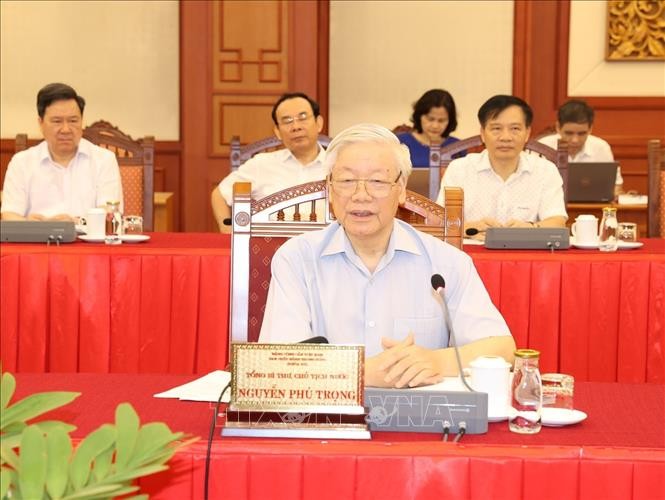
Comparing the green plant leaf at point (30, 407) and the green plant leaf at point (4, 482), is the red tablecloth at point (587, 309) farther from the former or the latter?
the green plant leaf at point (4, 482)

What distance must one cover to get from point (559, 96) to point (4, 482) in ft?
21.5

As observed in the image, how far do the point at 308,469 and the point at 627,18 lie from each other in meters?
6.10

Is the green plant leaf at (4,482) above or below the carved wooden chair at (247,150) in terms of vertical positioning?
below

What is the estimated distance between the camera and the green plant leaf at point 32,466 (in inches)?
34.6

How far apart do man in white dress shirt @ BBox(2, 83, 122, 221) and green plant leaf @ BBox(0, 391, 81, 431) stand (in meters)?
3.35

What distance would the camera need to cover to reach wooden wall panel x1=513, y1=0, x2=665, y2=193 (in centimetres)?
706

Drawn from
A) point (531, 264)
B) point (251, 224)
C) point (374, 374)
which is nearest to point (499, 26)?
point (531, 264)

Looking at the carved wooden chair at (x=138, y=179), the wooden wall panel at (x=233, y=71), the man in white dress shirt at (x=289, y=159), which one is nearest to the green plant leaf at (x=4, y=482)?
the man in white dress shirt at (x=289, y=159)

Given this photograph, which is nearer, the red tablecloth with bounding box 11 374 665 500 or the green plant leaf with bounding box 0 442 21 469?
the green plant leaf with bounding box 0 442 21 469

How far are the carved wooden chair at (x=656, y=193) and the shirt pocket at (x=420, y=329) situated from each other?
2.46m

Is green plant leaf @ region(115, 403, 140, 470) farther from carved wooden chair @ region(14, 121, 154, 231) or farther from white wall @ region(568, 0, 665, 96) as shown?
white wall @ region(568, 0, 665, 96)

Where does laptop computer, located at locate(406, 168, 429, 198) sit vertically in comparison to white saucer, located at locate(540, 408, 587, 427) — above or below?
above

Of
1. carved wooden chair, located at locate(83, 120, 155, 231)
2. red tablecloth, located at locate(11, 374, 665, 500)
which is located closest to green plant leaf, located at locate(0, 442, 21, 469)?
red tablecloth, located at locate(11, 374, 665, 500)

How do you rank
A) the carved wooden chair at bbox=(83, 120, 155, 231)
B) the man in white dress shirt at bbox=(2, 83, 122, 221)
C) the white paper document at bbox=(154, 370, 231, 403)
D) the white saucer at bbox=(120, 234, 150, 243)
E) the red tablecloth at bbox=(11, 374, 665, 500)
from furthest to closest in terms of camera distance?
the carved wooden chair at bbox=(83, 120, 155, 231) < the man in white dress shirt at bbox=(2, 83, 122, 221) < the white saucer at bbox=(120, 234, 150, 243) < the white paper document at bbox=(154, 370, 231, 403) < the red tablecloth at bbox=(11, 374, 665, 500)
